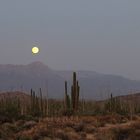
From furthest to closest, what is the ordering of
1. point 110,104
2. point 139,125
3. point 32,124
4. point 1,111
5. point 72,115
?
point 110,104 → point 1,111 → point 72,115 → point 32,124 → point 139,125

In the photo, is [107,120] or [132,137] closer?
[132,137]

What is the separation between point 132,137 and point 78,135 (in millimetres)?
3812

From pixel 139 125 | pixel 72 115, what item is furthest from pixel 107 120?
pixel 139 125

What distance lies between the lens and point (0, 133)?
85.9 feet

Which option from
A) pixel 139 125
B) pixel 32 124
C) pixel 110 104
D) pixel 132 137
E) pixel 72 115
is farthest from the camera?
pixel 110 104

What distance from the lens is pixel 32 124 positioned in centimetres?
3278

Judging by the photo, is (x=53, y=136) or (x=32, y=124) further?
(x=32, y=124)

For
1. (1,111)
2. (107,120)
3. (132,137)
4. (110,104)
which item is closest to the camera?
(132,137)

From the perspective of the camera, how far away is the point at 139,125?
25.9 meters

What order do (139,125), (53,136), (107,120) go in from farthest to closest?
(107,120), (139,125), (53,136)

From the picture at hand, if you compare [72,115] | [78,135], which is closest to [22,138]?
[78,135]

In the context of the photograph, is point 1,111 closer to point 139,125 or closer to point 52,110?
point 52,110

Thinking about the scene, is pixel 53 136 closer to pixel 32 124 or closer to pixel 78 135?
pixel 78 135

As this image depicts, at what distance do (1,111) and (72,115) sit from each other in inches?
331
